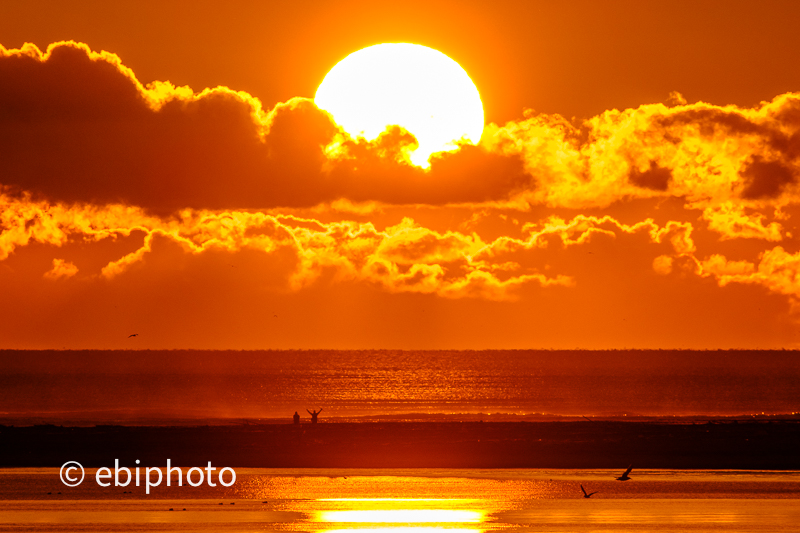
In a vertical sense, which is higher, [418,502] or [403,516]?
[418,502]

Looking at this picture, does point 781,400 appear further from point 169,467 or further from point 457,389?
point 169,467

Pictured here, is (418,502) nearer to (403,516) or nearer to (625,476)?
(403,516)

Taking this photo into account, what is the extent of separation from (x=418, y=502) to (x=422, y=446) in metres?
18.3

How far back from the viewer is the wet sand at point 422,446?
47625 millimetres

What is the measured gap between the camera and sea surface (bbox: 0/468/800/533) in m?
30.2

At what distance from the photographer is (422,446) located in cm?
5294

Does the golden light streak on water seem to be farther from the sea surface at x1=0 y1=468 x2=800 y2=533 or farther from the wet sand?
the wet sand

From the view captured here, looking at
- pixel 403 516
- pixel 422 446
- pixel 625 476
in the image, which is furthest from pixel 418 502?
pixel 422 446

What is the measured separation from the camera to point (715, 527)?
30.2 meters

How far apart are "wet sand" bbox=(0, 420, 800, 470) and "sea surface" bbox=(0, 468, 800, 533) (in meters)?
3.33

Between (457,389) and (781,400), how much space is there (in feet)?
168

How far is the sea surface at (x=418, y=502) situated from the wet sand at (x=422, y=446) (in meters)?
3.33

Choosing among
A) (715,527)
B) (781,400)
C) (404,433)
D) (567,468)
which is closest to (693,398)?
(781,400)

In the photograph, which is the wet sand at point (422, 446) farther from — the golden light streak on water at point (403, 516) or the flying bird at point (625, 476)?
the golden light streak on water at point (403, 516)
